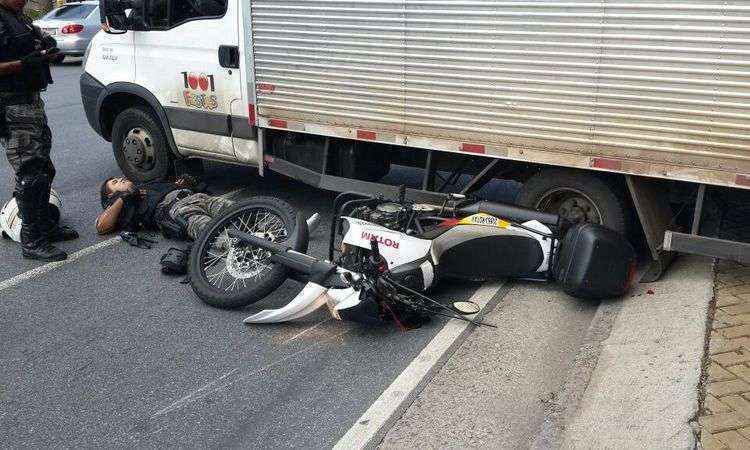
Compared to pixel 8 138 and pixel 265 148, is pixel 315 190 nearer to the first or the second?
pixel 265 148

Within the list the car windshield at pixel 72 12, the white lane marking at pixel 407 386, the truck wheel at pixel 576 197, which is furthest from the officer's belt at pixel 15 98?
the car windshield at pixel 72 12

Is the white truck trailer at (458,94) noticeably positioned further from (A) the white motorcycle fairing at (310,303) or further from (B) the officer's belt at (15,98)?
(A) the white motorcycle fairing at (310,303)

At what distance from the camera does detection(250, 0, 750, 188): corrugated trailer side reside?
4.55 m

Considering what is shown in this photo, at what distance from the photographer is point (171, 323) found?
15.7ft

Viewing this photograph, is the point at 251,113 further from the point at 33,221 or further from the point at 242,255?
the point at 33,221

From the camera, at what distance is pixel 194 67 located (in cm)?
675

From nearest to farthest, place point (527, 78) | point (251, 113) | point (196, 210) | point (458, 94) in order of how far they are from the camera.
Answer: point (527, 78)
point (458, 94)
point (196, 210)
point (251, 113)

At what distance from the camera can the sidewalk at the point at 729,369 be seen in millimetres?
3209

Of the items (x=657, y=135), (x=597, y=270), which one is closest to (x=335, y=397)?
(x=597, y=270)

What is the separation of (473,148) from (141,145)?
359 centimetres

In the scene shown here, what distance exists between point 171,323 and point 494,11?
300 cm

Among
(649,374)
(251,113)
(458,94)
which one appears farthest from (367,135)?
(649,374)

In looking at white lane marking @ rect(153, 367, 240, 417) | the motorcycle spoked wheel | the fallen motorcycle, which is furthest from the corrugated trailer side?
white lane marking @ rect(153, 367, 240, 417)

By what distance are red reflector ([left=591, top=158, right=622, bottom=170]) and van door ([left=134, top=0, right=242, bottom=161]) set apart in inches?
126
